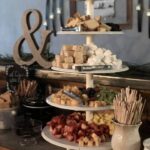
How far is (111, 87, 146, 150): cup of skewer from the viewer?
1412 millimetres

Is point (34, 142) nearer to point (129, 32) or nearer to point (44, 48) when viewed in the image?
point (44, 48)

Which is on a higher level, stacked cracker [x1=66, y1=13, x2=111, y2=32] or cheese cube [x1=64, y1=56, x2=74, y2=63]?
stacked cracker [x1=66, y1=13, x2=111, y2=32]

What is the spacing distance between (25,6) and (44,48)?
1.20 metres

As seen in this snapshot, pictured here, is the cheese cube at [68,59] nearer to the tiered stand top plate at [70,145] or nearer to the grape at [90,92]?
the grape at [90,92]

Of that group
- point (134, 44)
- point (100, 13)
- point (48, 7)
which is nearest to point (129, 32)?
point (134, 44)

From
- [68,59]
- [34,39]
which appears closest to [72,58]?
[68,59]

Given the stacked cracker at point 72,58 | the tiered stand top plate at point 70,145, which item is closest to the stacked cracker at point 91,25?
the stacked cracker at point 72,58

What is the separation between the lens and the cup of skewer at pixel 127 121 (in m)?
1.41

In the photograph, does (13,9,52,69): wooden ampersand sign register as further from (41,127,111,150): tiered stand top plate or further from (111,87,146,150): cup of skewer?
(111,87,146,150): cup of skewer

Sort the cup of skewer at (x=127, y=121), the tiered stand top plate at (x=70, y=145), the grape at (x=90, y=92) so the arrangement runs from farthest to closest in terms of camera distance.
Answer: the grape at (x=90, y=92) < the tiered stand top plate at (x=70, y=145) < the cup of skewer at (x=127, y=121)

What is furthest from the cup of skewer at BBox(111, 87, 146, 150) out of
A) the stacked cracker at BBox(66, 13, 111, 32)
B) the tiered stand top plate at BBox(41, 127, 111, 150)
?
the stacked cracker at BBox(66, 13, 111, 32)

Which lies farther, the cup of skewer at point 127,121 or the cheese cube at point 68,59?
the cheese cube at point 68,59

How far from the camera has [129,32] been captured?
2.59 m

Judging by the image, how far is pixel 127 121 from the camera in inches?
56.1
